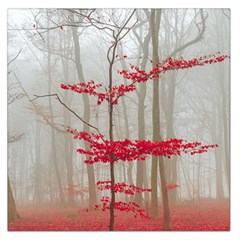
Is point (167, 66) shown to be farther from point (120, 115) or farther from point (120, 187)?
point (120, 187)

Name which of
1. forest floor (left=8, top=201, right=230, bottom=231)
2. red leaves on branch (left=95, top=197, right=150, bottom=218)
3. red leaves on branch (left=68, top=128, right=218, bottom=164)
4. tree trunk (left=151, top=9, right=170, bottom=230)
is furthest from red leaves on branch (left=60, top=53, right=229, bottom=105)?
forest floor (left=8, top=201, right=230, bottom=231)

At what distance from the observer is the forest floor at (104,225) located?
20.4 ft

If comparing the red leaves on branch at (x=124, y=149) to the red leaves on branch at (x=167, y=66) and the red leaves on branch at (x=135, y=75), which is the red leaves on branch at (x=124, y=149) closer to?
the red leaves on branch at (x=135, y=75)

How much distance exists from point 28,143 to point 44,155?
0.31 metres

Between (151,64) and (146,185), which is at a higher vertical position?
(151,64)

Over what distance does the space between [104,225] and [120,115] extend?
5.63 feet

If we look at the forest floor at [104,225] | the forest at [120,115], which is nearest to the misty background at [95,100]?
the forest at [120,115]

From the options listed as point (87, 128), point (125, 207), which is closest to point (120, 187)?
point (125, 207)

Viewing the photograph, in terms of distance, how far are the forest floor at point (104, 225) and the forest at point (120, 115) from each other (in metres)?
0.02

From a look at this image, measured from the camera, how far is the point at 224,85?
21.0ft
